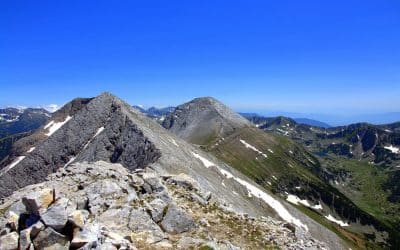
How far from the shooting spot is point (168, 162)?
273ft

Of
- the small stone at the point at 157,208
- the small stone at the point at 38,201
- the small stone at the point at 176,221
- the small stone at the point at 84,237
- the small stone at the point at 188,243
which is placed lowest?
the small stone at the point at 188,243

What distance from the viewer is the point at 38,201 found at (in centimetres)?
2597

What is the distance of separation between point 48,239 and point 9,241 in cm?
229

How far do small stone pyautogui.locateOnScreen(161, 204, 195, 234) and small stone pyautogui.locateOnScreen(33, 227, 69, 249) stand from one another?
9.96m

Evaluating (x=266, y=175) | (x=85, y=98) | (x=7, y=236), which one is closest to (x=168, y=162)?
(x=7, y=236)

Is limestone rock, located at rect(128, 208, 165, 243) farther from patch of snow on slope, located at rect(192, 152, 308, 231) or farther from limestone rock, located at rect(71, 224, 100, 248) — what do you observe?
patch of snow on slope, located at rect(192, 152, 308, 231)

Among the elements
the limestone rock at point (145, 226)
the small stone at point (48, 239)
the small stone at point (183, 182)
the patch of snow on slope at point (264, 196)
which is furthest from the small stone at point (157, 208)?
the patch of snow on slope at point (264, 196)

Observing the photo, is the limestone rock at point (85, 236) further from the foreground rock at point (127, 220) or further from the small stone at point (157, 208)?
the small stone at point (157, 208)

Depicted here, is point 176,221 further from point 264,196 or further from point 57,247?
point 264,196

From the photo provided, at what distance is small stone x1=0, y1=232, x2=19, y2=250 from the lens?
23706mm

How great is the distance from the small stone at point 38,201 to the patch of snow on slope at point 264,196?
80.8 metres

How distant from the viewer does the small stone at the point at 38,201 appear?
25.7 metres

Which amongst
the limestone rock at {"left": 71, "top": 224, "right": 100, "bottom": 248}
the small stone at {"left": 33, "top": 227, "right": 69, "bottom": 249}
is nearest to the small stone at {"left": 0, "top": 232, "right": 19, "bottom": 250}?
the small stone at {"left": 33, "top": 227, "right": 69, "bottom": 249}

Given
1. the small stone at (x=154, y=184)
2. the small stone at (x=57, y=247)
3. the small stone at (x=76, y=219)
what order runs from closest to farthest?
the small stone at (x=57, y=247), the small stone at (x=76, y=219), the small stone at (x=154, y=184)
